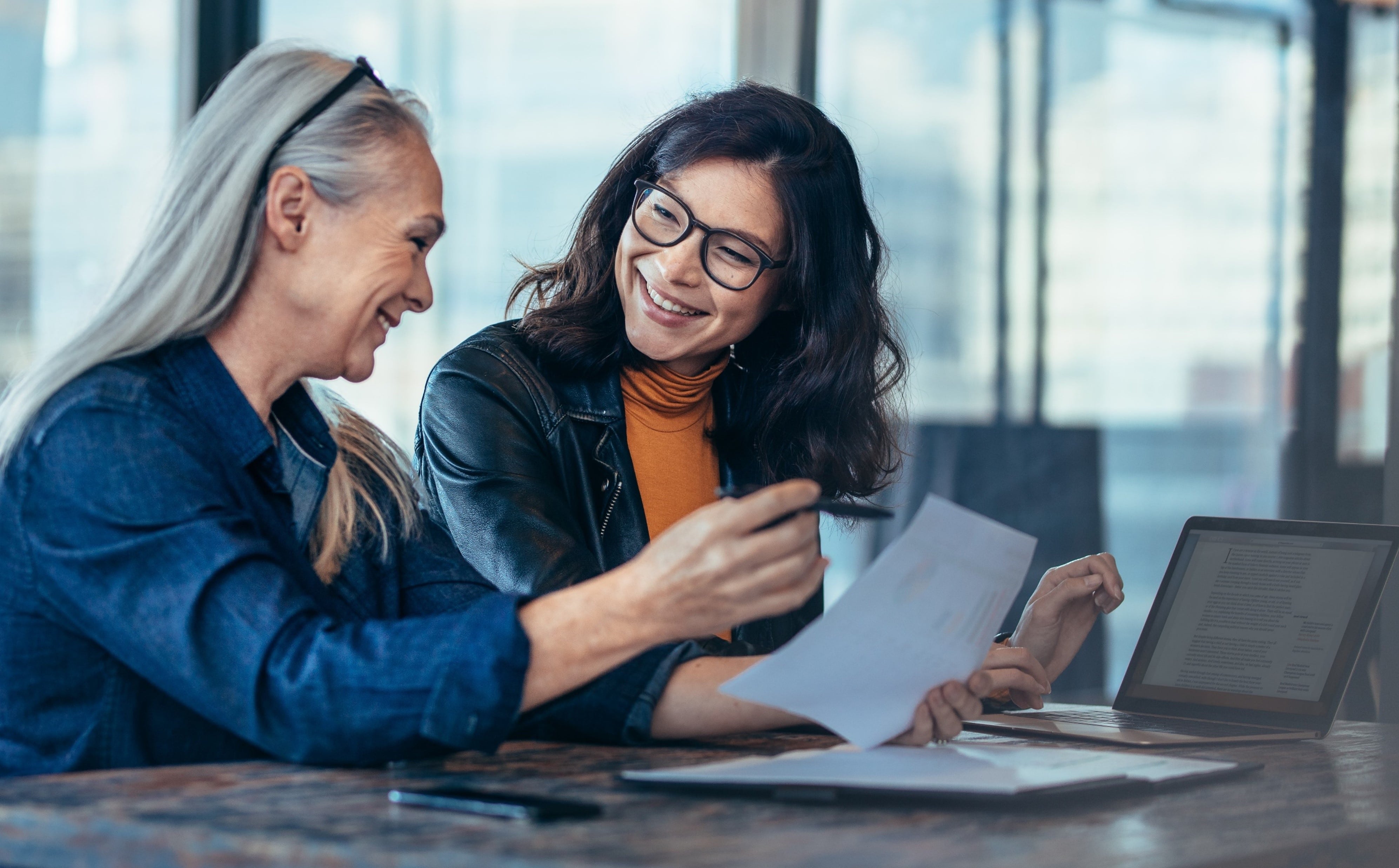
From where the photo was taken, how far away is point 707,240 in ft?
5.86

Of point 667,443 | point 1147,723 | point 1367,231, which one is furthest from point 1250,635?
point 1367,231

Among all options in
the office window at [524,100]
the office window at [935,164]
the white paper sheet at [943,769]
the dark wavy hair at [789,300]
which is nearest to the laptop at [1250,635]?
the white paper sheet at [943,769]

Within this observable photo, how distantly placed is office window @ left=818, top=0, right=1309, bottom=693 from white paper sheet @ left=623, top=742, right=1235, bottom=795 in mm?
2931

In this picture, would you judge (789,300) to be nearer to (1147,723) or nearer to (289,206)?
(1147,723)

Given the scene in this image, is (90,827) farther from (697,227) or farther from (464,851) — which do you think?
(697,227)

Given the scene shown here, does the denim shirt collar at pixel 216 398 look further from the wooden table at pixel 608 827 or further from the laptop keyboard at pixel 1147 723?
the laptop keyboard at pixel 1147 723

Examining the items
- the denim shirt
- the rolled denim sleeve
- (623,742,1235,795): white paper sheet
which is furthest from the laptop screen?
the rolled denim sleeve

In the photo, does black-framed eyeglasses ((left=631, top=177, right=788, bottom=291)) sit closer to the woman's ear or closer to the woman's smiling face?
the woman's smiling face

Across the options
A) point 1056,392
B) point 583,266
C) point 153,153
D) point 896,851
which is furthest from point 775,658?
point 1056,392

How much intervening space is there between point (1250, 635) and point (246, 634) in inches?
44.4

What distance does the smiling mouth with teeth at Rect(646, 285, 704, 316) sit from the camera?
5.92 ft

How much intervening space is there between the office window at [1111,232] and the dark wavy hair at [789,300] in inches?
81.3

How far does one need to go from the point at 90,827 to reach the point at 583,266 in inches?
48.2

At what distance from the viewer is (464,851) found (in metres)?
0.78
